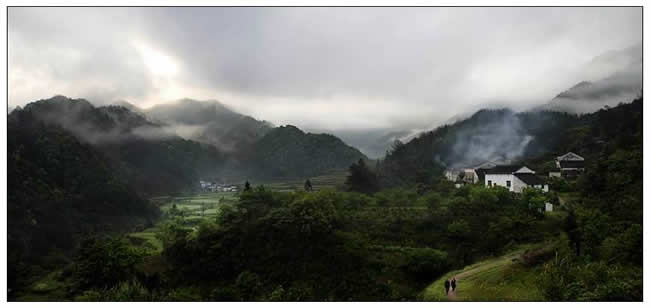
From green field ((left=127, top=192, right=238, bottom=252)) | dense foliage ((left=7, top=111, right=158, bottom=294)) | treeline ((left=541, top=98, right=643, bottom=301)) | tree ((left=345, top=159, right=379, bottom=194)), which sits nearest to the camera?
treeline ((left=541, top=98, right=643, bottom=301))

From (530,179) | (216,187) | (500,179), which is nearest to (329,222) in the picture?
(216,187)

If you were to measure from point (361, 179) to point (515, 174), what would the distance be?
4.41 m

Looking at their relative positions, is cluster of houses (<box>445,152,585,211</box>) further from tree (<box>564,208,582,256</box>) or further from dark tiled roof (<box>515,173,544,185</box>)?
tree (<box>564,208,582,256</box>)

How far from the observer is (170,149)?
10305mm

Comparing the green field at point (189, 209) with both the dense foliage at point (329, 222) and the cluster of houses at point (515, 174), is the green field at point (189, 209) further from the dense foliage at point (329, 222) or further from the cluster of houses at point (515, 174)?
the cluster of houses at point (515, 174)

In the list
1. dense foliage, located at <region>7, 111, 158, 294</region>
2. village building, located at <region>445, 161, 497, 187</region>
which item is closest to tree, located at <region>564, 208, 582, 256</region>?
village building, located at <region>445, 161, 497, 187</region>

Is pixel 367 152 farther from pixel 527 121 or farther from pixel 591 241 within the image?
pixel 591 241

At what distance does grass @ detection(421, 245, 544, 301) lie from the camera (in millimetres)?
7367

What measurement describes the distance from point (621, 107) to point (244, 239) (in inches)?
408

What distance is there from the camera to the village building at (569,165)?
9.80 meters

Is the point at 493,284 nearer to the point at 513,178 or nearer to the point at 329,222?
the point at 513,178

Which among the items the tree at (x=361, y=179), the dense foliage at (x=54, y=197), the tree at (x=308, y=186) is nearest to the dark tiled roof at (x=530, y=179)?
the tree at (x=361, y=179)

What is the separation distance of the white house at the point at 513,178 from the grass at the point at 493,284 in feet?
7.35

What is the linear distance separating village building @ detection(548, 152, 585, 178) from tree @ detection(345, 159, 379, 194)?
4954mm
